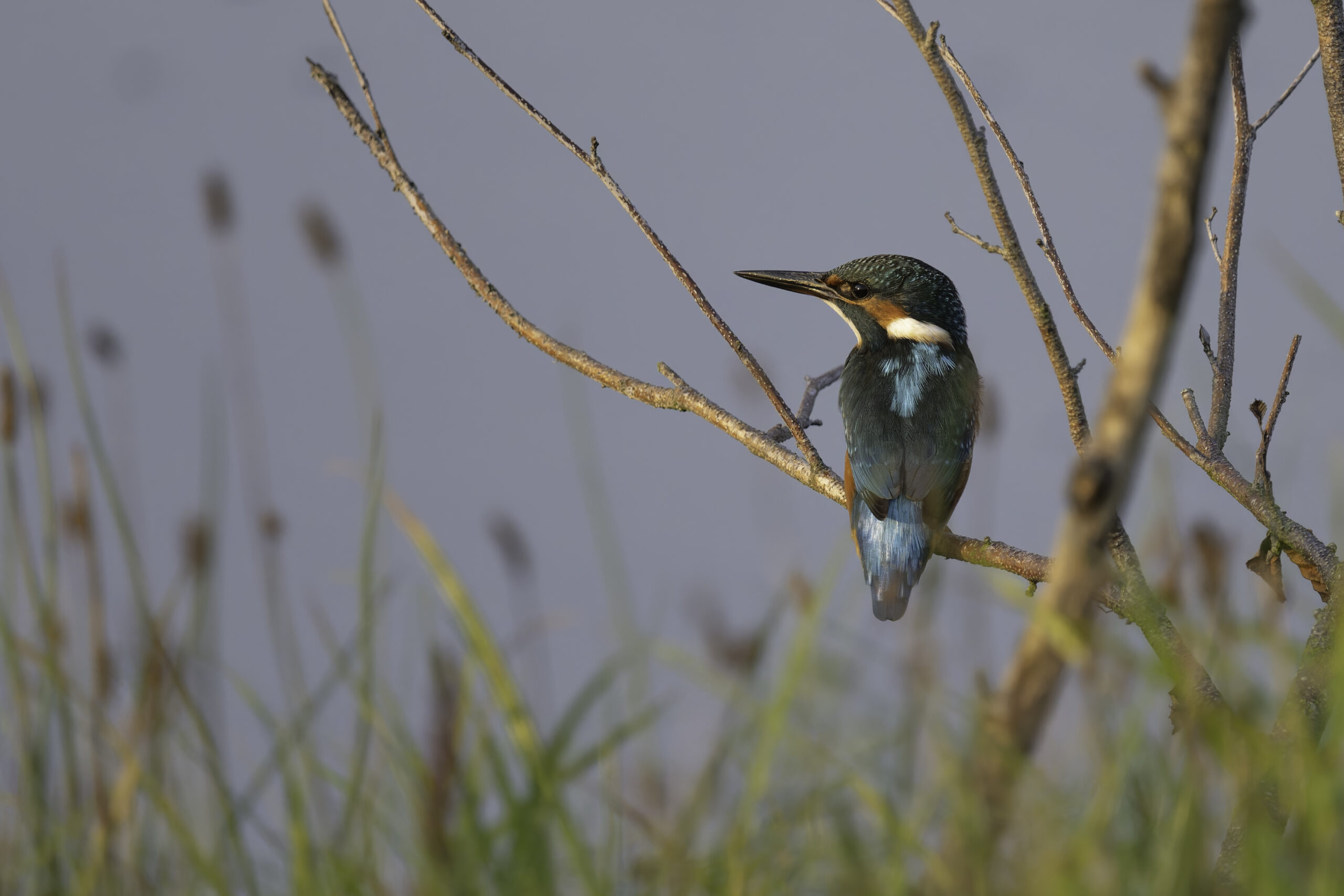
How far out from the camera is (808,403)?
3.46 meters

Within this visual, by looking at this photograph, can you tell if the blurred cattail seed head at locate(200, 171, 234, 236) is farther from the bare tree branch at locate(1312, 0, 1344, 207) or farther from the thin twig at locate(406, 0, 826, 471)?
the bare tree branch at locate(1312, 0, 1344, 207)

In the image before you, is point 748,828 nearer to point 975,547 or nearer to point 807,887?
point 807,887

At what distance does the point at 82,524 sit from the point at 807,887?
1559 millimetres

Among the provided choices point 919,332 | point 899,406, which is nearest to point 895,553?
point 899,406

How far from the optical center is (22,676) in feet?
8.04

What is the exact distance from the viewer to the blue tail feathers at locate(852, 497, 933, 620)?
3.61 meters

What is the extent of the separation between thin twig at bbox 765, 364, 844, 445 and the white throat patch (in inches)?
26.1

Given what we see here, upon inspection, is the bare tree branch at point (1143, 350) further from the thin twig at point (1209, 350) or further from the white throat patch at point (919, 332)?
the white throat patch at point (919, 332)

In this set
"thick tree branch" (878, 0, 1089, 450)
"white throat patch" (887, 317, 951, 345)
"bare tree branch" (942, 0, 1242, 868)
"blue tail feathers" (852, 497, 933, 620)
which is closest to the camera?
"bare tree branch" (942, 0, 1242, 868)

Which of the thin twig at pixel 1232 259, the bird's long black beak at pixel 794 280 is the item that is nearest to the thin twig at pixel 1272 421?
the thin twig at pixel 1232 259

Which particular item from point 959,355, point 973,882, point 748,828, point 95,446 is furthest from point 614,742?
point 959,355

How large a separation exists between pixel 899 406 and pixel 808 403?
0.54 metres

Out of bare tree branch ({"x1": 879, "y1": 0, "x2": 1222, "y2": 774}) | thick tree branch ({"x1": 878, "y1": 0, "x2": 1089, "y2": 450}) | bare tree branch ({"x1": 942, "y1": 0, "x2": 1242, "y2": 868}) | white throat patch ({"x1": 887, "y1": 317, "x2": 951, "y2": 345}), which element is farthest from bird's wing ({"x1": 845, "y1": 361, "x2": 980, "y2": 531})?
bare tree branch ({"x1": 942, "y1": 0, "x2": 1242, "y2": 868})

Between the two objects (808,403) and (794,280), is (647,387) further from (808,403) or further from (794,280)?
(794,280)
